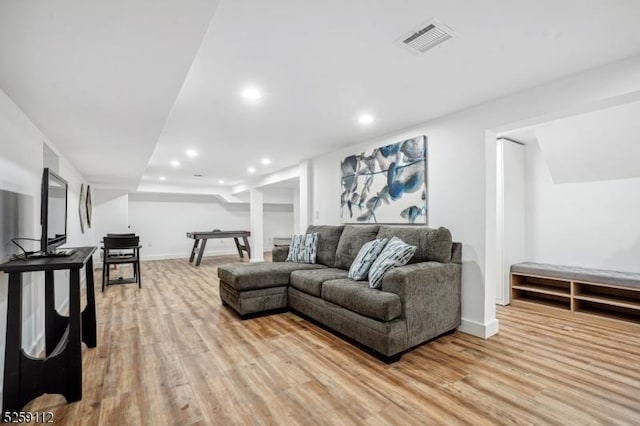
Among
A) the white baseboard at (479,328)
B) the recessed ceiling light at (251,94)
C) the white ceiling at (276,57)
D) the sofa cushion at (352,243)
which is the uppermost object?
the recessed ceiling light at (251,94)

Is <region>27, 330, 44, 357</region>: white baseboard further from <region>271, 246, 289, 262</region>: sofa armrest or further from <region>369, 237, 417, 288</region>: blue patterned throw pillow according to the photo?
<region>369, 237, 417, 288</region>: blue patterned throw pillow

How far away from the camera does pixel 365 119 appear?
3.08m

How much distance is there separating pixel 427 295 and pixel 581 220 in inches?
103

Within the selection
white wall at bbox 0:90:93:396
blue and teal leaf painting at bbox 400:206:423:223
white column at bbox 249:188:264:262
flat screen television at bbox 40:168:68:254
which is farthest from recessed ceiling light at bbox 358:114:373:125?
white column at bbox 249:188:264:262

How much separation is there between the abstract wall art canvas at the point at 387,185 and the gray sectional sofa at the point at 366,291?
0.95 feet

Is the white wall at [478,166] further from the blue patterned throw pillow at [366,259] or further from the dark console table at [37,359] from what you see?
the dark console table at [37,359]

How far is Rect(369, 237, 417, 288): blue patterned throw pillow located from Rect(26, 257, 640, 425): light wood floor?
575 millimetres

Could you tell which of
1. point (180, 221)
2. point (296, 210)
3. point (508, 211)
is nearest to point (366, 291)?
point (508, 211)

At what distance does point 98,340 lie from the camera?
2557mm

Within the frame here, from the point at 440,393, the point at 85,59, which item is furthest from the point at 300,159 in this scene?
the point at 440,393

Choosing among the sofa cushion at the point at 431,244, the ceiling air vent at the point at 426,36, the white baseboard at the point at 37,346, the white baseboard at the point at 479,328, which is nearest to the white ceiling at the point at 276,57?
the ceiling air vent at the point at 426,36

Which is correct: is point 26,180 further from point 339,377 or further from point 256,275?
point 339,377

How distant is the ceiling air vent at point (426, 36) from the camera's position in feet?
5.21

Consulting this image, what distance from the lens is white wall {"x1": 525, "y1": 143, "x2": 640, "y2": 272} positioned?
327 centimetres
